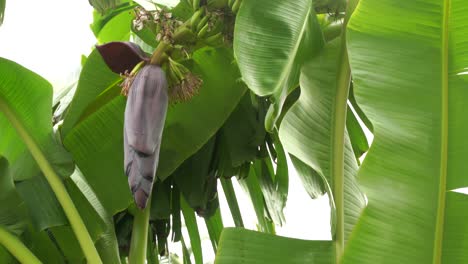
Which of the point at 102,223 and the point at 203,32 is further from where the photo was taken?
the point at 102,223

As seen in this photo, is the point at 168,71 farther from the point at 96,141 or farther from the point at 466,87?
the point at 466,87

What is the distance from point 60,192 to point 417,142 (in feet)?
1.80

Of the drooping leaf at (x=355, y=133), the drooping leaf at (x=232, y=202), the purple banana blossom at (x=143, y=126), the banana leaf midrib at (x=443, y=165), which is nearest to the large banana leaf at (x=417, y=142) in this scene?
the banana leaf midrib at (x=443, y=165)

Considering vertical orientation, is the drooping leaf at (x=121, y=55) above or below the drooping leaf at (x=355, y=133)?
above

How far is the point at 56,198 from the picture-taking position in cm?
109

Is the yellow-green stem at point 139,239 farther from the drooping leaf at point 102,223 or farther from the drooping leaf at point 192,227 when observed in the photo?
the drooping leaf at point 192,227

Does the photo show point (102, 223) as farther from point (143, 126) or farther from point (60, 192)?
point (143, 126)

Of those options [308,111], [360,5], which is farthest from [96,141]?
[360,5]

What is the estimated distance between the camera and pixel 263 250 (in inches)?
31.6

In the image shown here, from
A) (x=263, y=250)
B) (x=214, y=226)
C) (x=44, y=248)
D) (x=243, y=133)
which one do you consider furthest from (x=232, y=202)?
(x=263, y=250)

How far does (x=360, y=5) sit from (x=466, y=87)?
6.0 inches

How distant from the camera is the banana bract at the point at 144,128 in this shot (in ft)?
2.58

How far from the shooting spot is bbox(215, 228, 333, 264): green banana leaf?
80 cm

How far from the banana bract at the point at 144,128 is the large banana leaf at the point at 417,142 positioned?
0.79 ft
